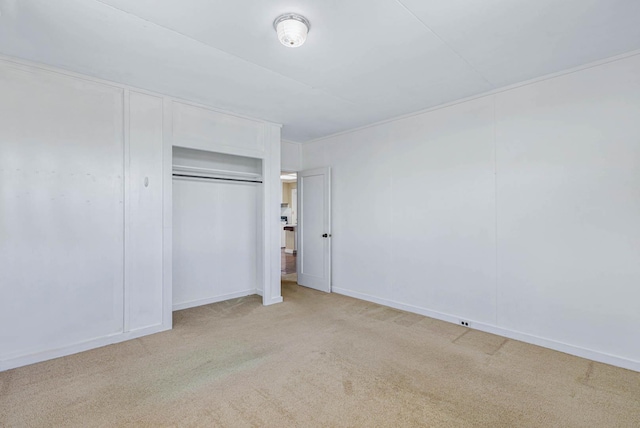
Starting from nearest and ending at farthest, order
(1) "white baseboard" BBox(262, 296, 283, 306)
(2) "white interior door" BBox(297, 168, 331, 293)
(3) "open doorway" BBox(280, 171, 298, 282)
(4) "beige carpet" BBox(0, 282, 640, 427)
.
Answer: (4) "beige carpet" BBox(0, 282, 640, 427)
(1) "white baseboard" BBox(262, 296, 283, 306)
(2) "white interior door" BBox(297, 168, 331, 293)
(3) "open doorway" BBox(280, 171, 298, 282)

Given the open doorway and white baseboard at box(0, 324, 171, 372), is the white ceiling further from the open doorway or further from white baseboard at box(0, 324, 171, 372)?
the open doorway

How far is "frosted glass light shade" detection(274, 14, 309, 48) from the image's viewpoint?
2170 mm

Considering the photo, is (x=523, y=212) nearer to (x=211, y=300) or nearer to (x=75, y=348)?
(x=211, y=300)

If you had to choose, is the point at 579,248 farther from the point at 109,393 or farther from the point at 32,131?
the point at 32,131

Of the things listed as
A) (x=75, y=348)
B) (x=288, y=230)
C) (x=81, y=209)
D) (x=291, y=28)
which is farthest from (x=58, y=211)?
(x=288, y=230)

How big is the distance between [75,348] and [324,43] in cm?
371

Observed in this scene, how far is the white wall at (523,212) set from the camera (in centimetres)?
279

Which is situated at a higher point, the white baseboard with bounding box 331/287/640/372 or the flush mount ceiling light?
the flush mount ceiling light

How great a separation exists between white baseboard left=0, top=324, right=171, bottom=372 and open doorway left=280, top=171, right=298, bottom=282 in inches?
127

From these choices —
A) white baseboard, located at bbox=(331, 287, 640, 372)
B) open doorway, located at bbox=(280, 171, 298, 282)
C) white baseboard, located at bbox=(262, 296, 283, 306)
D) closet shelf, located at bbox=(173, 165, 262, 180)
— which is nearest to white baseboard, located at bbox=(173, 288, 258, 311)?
white baseboard, located at bbox=(262, 296, 283, 306)

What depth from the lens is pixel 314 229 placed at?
5656 mm

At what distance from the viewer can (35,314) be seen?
2867 millimetres

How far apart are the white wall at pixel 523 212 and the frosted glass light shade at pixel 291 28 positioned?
2.44m

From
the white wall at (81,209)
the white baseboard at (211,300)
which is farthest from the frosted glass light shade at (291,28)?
the white baseboard at (211,300)
